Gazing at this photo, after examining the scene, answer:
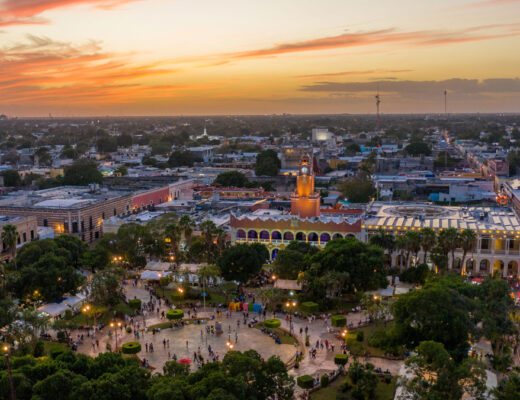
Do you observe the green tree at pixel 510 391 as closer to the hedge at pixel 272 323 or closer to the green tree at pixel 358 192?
the hedge at pixel 272 323

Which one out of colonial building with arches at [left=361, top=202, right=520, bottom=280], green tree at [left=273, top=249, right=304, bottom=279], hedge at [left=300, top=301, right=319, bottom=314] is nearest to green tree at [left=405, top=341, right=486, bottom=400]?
hedge at [left=300, top=301, right=319, bottom=314]

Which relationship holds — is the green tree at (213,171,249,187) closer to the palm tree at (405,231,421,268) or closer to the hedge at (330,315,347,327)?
the palm tree at (405,231,421,268)

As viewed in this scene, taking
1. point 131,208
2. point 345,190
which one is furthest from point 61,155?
point 345,190

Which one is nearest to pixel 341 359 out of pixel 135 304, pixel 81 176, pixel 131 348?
pixel 131 348

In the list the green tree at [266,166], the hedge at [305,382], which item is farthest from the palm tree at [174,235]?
the green tree at [266,166]

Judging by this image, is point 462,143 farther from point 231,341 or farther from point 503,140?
point 231,341
